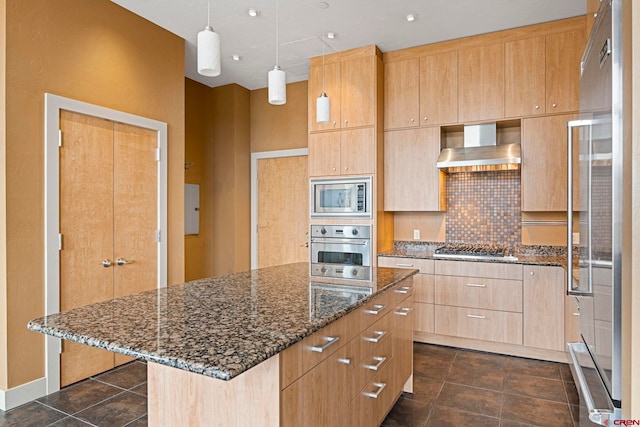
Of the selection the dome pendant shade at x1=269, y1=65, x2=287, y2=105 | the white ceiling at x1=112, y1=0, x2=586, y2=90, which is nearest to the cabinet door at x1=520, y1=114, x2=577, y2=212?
the white ceiling at x1=112, y1=0, x2=586, y2=90

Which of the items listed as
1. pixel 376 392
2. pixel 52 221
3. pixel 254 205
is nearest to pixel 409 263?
pixel 376 392

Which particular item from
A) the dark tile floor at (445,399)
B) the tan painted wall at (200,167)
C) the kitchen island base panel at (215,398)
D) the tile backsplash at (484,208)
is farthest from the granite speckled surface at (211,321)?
the tan painted wall at (200,167)

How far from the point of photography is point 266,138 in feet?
18.0

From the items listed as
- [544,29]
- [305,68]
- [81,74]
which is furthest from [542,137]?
[81,74]

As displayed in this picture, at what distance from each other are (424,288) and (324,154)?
1760 millimetres

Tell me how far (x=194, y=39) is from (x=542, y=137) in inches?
136

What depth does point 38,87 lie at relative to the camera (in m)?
2.77

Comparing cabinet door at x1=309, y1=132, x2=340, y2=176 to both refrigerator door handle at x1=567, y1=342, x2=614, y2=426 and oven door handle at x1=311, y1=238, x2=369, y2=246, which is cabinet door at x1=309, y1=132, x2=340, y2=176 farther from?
refrigerator door handle at x1=567, y1=342, x2=614, y2=426

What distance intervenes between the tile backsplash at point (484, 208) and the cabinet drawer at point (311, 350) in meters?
2.90

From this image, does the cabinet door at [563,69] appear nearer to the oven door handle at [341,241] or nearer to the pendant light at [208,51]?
the oven door handle at [341,241]

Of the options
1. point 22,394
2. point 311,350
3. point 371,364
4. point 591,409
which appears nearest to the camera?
point 591,409

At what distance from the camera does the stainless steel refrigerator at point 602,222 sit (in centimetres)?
117

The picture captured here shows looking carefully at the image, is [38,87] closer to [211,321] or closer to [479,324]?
[211,321]

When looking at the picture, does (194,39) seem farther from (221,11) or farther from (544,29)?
(544,29)
